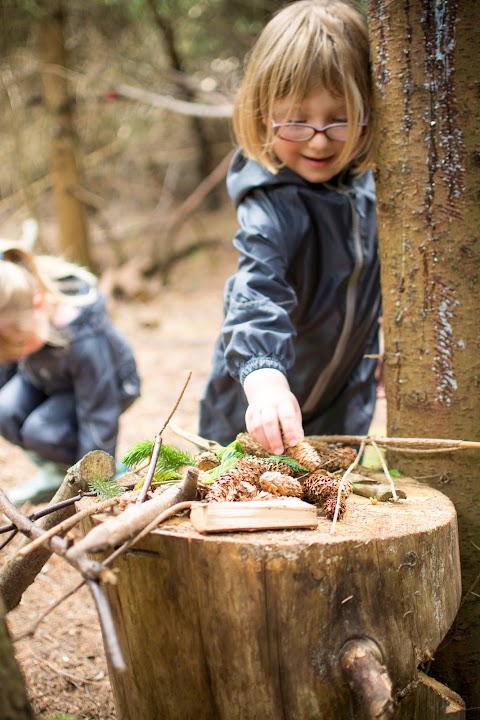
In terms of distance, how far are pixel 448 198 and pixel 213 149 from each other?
11254 mm

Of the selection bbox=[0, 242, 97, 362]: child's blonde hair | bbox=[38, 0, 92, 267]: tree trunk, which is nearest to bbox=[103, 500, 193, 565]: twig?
bbox=[0, 242, 97, 362]: child's blonde hair

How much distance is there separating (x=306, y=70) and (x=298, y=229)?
0.52 metres

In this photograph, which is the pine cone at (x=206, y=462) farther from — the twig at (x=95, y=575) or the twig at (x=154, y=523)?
the twig at (x=95, y=575)

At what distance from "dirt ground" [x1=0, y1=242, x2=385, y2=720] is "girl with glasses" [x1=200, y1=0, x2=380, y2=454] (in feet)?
1.85

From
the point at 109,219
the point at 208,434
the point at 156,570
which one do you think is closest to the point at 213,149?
the point at 109,219

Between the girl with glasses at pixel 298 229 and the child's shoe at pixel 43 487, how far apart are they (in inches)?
54.9

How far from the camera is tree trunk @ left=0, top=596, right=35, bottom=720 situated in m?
1.18

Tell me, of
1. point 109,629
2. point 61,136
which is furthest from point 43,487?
point 61,136

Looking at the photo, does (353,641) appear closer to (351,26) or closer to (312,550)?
(312,550)

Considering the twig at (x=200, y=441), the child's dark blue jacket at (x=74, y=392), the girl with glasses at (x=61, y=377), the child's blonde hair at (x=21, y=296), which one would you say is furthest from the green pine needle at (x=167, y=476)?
the child's dark blue jacket at (x=74, y=392)

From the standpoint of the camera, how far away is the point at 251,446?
1887 mm

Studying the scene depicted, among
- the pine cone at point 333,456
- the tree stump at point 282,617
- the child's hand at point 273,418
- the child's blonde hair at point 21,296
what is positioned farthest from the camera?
the child's blonde hair at point 21,296

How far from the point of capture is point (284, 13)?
7.66 ft

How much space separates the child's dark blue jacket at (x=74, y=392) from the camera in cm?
359
